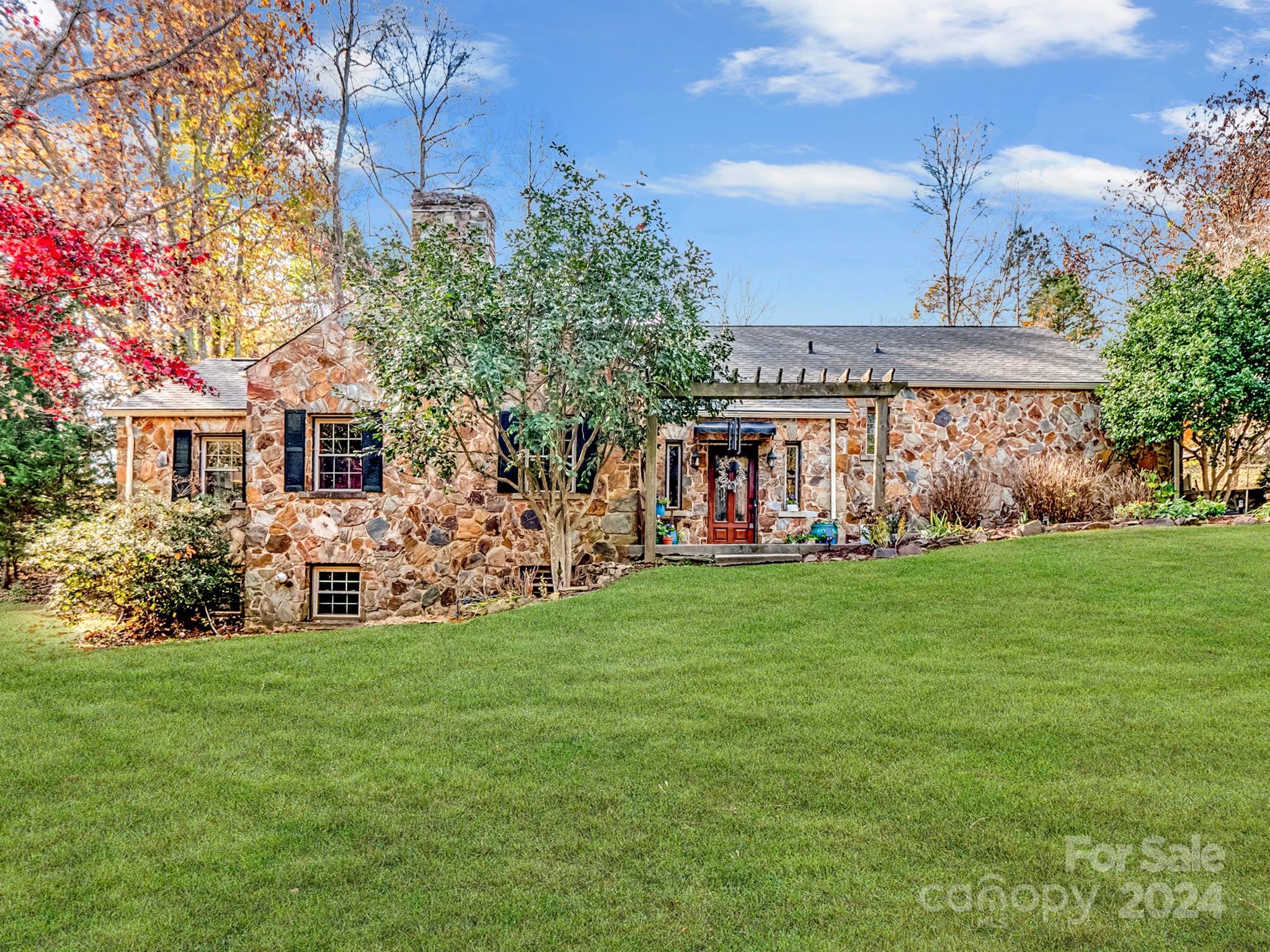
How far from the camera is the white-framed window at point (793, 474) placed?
655 inches

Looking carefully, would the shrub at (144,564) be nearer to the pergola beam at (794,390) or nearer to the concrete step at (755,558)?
the concrete step at (755,558)

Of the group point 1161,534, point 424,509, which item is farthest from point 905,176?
point 424,509

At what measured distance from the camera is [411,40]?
22297 millimetres

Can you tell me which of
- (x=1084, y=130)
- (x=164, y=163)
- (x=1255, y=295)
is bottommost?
(x=1255, y=295)

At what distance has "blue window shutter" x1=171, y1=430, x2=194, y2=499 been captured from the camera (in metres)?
14.8

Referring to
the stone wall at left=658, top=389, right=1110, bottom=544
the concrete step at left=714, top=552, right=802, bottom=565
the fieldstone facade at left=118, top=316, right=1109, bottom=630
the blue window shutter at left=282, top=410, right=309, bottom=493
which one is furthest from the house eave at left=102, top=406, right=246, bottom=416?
the stone wall at left=658, top=389, right=1110, bottom=544

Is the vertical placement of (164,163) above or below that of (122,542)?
above

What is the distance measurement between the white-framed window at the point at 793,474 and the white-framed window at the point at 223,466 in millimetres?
10349

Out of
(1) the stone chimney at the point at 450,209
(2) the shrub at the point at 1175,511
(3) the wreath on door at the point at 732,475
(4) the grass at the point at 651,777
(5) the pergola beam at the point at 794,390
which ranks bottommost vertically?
(4) the grass at the point at 651,777

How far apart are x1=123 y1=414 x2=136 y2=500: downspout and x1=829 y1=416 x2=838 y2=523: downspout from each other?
13.0 meters

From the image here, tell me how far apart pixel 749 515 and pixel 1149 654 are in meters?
10.3

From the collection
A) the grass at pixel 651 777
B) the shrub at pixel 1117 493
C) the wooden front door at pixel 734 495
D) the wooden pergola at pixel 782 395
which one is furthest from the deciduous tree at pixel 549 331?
the shrub at pixel 1117 493

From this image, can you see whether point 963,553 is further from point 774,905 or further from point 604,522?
point 774,905

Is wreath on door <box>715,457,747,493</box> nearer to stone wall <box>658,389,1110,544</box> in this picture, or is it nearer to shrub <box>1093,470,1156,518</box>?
stone wall <box>658,389,1110,544</box>
